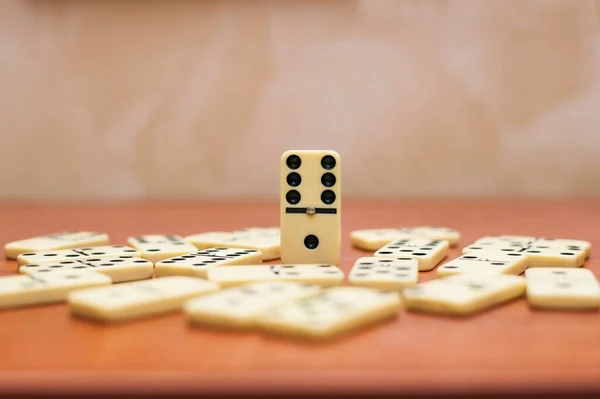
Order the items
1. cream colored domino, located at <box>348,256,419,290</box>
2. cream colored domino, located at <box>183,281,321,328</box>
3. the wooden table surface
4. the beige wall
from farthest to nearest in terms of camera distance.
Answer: the beige wall, cream colored domino, located at <box>348,256,419,290</box>, cream colored domino, located at <box>183,281,321,328</box>, the wooden table surface

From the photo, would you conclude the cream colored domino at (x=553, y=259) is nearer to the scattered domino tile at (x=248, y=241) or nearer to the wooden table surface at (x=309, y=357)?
the wooden table surface at (x=309, y=357)

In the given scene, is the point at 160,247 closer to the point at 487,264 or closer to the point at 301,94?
the point at 487,264

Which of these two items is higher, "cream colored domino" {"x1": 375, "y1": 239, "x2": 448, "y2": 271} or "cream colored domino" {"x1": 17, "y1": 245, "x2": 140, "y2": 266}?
"cream colored domino" {"x1": 17, "y1": 245, "x2": 140, "y2": 266}

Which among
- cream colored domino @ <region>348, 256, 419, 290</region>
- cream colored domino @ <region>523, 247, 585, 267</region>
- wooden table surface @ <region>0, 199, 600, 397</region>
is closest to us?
Result: wooden table surface @ <region>0, 199, 600, 397</region>

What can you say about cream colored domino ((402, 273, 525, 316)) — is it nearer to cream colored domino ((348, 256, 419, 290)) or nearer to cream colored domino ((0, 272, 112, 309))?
cream colored domino ((348, 256, 419, 290))

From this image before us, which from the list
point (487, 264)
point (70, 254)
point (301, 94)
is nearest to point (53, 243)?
point (70, 254)

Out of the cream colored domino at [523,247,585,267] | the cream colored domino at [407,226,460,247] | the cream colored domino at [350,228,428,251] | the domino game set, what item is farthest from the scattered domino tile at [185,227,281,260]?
the cream colored domino at [523,247,585,267]

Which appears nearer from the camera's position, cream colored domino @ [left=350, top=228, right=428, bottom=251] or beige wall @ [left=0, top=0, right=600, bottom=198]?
cream colored domino @ [left=350, top=228, right=428, bottom=251]

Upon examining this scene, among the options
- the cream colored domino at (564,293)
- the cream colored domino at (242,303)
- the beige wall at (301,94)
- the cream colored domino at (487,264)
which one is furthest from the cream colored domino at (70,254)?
the beige wall at (301,94)
